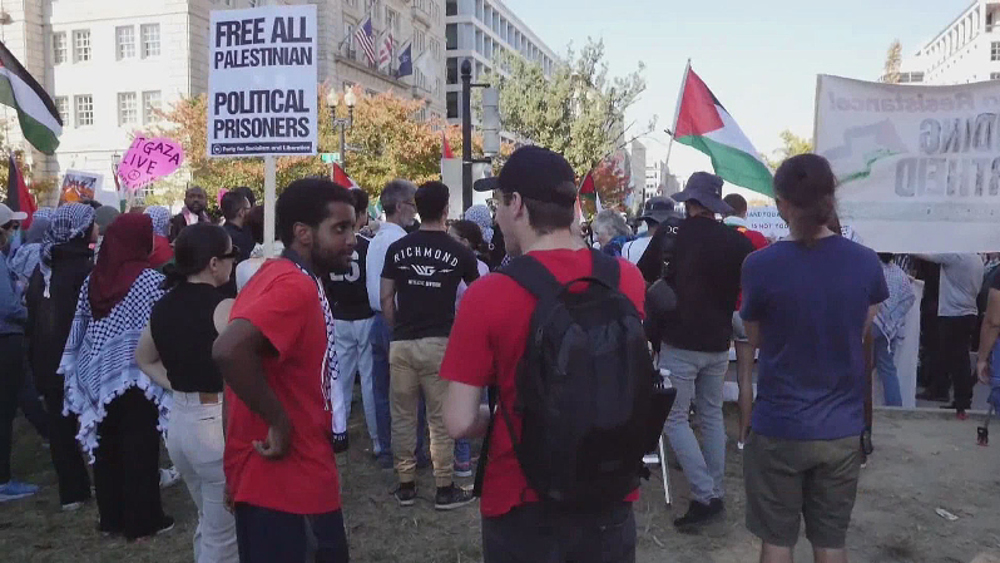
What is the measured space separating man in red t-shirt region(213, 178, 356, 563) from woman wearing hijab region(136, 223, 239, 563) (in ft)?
1.56

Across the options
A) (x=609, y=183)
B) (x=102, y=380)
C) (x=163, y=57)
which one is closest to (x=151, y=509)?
(x=102, y=380)

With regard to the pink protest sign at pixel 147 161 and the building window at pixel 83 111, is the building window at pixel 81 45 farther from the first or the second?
the pink protest sign at pixel 147 161

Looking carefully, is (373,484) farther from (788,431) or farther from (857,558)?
(788,431)

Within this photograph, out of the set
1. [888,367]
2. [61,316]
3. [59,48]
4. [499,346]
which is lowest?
[888,367]

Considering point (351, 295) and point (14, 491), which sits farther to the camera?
point (351, 295)

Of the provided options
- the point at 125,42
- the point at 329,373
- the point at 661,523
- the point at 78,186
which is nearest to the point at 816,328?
the point at 329,373

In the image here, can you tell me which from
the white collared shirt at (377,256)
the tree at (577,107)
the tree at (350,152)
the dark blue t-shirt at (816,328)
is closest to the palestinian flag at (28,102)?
the white collared shirt at (377,256)

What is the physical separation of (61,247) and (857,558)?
523cm

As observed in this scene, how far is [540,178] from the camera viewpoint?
7.84ft

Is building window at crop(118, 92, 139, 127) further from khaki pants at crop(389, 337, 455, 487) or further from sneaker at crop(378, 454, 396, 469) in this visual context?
khaki pants at crop(389, 337, 455, 487)

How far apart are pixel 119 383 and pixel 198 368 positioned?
1.51m

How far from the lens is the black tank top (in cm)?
366

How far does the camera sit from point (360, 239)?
6.83 metres

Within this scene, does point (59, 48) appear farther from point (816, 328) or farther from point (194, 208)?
point (816, 328)
